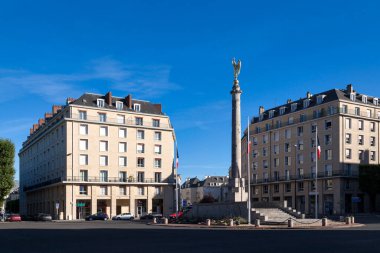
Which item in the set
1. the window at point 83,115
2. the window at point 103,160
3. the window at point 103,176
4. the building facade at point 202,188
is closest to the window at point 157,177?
the window at point 103,176

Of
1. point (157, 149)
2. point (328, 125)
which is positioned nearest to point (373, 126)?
point (328, 125)

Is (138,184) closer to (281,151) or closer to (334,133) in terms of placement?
(281,151)

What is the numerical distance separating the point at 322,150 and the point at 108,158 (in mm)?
34549

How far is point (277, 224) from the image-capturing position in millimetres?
39031

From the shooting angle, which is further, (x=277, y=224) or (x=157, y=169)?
(x=157, y=169)

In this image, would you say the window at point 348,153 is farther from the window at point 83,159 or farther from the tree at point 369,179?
the window at point 83,159

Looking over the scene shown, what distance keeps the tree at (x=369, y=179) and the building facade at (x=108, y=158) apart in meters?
30.4

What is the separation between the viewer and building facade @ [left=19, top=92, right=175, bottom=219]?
241 ft

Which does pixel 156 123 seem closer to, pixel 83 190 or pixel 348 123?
pixel 83 190

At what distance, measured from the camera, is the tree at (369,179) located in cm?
7025

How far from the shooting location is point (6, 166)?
6706 centimetres
